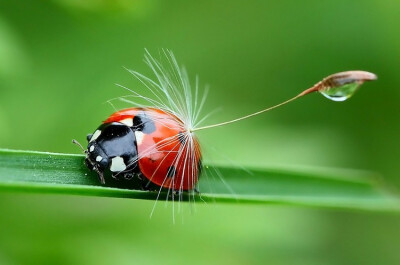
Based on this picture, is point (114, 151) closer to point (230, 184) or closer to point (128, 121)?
point (128, 121)

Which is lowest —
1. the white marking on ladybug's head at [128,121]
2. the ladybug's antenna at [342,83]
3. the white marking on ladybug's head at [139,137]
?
the white marking on ladybug's head at [139,137]

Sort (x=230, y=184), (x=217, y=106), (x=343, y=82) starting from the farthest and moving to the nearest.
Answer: (x=217, y=106) → (x=230, y=184) → (x=343, y=82)

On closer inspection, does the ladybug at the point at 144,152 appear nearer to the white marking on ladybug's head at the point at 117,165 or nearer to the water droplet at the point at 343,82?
the white marking on ladybug's head at the point at 117,165

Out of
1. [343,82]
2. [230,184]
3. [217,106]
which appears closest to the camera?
[343,82]

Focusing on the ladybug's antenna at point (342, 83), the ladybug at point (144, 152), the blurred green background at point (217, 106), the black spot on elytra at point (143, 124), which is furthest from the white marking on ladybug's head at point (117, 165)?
the ladybug's antenna at point (342, 83)

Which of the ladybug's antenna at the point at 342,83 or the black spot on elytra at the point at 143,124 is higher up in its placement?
the ladybug's antenna at the point at 342,83

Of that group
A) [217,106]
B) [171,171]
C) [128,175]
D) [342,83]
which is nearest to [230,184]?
[171,171]

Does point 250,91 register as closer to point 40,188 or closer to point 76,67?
point 76,67
